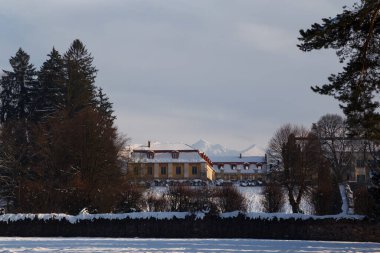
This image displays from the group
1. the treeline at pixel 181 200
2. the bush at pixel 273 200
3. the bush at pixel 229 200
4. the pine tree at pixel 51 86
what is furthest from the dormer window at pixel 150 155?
the bush at pixel 229 200

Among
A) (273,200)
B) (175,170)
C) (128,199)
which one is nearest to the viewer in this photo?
(128,199)

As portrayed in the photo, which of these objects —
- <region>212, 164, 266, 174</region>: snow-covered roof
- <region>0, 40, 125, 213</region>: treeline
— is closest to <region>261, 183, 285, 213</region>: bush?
<region>0, 40, 125, 213</region>: treeline

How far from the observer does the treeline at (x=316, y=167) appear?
43.1 m

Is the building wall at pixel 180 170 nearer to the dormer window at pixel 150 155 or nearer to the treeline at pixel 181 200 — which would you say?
the dormer window at pixel 150 155

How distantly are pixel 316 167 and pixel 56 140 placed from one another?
77.2 feet

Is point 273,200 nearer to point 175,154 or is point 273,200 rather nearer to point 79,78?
point 79,78

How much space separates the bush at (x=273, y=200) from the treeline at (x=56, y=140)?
1156cm

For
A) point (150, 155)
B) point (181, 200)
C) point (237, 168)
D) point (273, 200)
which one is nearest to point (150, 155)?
point (150, 155)

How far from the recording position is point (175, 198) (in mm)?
43594

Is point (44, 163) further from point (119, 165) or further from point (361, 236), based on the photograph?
point (361, 236)

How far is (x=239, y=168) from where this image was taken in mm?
108875

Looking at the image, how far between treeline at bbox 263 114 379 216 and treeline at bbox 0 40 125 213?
13.4 metres

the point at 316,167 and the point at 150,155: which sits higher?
the point at 150,155

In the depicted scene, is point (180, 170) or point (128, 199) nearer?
point (128, 199)
